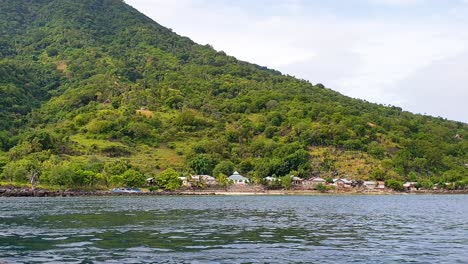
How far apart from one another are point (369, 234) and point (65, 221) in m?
29.1

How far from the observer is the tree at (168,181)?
5910 inches

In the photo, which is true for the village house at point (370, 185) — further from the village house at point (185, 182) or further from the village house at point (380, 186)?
the village house at point (185, 182)

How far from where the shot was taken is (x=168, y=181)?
15100 cm

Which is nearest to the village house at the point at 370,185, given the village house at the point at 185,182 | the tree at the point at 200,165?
the tree at the point at 200,165

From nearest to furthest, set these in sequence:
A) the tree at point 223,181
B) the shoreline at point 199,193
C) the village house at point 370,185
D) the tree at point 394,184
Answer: the shoreline at point 199,193
the tree at point 223,181
the tree at point 394,184
the village house at point 370,185

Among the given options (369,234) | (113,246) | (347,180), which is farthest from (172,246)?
(347,180)

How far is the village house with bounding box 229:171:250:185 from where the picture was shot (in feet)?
555

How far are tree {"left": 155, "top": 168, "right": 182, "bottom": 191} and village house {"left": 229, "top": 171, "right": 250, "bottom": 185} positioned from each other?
75.3 feet

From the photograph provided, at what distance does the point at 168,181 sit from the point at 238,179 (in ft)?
99.3

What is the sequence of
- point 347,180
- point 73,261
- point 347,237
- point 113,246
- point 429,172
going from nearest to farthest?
1. point 73,261
2. point 113,246
3. point 347,237
4. point 347,180
5. point 429,172

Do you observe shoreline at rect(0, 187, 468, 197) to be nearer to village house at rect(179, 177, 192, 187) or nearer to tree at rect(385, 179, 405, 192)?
tree at rect(385, 179, 405, 192)

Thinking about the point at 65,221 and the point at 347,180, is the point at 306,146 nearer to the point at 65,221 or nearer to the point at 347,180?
the point at 347,180

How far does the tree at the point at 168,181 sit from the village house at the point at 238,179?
904 inches

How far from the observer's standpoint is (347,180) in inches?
6673
